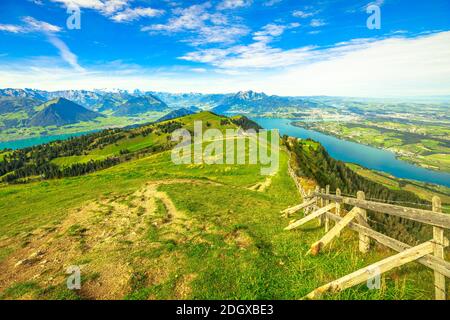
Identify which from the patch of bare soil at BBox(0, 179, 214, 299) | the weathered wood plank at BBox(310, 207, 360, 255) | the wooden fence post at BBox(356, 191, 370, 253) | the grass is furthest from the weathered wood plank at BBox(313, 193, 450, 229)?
the patch of bare soil at BBox(0, 179, 214, 299)

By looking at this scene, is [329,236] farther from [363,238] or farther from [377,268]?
[377,268]

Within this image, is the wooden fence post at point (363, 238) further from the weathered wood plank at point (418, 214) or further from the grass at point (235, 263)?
the weathered wood plank at point (418, 214)

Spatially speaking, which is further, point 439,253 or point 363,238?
point 363,238

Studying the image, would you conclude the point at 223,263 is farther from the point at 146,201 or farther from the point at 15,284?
the point at 146,201

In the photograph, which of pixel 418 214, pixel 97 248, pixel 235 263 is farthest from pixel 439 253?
pixel 97 248

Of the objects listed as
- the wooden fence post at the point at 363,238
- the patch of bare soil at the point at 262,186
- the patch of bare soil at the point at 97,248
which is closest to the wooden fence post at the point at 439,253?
the wooden fence post at the point at 363,238

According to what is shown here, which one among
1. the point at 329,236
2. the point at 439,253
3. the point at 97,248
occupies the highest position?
the point at 439,253

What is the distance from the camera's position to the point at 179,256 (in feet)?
39.3

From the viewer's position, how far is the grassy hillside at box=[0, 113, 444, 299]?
9023mm

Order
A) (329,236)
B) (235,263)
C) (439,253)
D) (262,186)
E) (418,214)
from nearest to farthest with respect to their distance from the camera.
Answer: (439,253)
(418,214)
(329,236)
(235,263)
(262,186)

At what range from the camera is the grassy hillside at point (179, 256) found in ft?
29.6

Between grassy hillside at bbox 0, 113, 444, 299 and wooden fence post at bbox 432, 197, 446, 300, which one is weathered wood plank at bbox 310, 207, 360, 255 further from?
wooden fence post at bbox 432, 197, 446, 300
